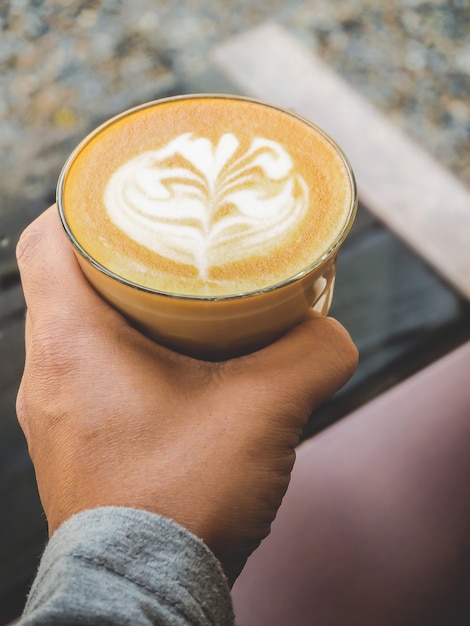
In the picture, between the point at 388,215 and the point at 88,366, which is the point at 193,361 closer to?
the point at 88,366

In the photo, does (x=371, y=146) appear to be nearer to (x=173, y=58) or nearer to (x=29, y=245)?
(x=173, y=58)

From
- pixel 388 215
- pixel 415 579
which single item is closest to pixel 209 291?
pixel 415 579

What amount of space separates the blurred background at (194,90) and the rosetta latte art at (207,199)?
603 millimetres

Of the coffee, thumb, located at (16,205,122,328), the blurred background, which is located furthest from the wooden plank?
thumb, located at (16,205,122,328)

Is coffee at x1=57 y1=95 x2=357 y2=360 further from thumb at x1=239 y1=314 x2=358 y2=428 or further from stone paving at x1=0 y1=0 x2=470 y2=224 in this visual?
stone paving at x1=0 y1=0 x2=470 y2=224

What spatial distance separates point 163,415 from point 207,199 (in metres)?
0.26

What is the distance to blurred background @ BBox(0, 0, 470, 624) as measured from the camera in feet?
4.29

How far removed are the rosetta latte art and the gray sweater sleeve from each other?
0.88 feet

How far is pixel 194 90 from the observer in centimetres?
191

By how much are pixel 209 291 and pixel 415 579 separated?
21.8 inches

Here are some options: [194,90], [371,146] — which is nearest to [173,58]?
[194,90]

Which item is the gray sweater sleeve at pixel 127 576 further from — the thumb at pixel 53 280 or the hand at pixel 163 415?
the thumb at pixel 53 280

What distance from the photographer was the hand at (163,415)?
0.64 m

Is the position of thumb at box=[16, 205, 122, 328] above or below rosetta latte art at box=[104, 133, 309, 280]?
below
